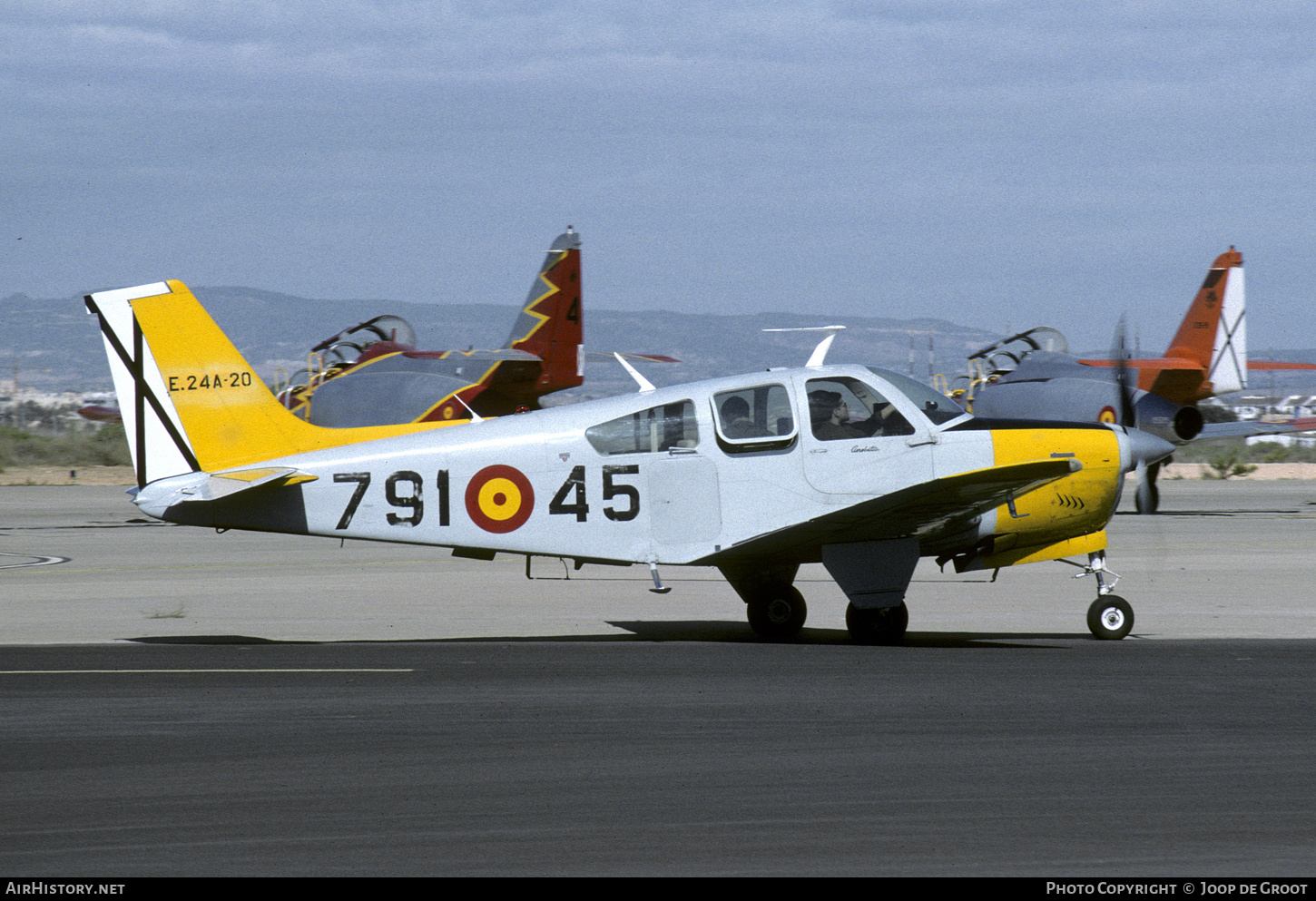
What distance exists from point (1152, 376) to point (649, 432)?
22.2m

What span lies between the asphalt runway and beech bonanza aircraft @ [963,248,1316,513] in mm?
12886

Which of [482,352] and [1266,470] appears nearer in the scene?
[482,352]

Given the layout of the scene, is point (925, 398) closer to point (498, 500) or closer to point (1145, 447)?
point (1145, 447)

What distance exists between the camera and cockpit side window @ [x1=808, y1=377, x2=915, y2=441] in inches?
430

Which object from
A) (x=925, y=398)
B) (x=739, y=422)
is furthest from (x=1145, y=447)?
(x=739, y=422)

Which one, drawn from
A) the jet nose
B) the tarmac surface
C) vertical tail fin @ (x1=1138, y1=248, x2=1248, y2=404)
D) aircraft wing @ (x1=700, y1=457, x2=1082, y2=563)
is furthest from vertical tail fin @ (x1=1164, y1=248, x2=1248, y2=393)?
aircraft wing @ (x1=700, y1=457, x2=1082, y2=563)

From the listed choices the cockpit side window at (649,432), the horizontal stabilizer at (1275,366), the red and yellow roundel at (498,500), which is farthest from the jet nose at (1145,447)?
the horizontal stabilizer at (1275,366)

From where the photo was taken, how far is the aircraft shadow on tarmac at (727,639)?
1141 centimetres

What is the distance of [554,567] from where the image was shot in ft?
61.7

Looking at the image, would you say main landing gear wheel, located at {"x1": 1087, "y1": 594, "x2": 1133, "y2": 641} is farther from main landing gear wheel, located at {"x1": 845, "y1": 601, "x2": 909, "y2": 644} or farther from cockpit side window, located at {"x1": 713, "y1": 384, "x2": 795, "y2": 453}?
cockpit side window, located at {"x1": 713, "y1": 384, "x2": 795, "y2": 453}
